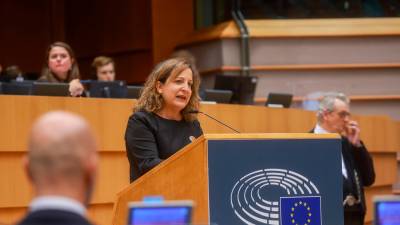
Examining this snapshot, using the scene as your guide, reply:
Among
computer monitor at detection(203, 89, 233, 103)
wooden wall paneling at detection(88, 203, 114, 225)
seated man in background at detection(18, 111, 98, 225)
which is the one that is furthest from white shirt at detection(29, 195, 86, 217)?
computer monitor at detection(203, 89, 233, 103)

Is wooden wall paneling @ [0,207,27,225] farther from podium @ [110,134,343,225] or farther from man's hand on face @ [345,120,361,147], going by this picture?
man's hand on face @ [345,120,361,147]

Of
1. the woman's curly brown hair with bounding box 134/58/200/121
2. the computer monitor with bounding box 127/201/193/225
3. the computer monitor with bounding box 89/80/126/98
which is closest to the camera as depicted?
the computer monitor with bounding box 127/201/193/225

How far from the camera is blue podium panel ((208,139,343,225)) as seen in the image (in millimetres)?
4367

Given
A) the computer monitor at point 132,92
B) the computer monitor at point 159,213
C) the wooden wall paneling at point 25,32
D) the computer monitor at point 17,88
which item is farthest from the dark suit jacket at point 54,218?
the wooden wall paneling at point 25,32

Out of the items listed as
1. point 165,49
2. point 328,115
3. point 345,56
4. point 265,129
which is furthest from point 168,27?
point 328,115

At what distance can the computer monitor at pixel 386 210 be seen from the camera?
9.09 ft

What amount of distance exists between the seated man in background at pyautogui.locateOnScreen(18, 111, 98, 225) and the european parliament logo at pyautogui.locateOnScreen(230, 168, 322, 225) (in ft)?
7.48

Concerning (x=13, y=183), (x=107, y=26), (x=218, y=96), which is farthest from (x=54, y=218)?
(x=107, y=26)

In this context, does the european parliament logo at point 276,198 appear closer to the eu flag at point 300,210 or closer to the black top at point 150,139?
the eu flag at point 300,210

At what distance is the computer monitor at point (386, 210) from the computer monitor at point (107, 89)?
4.87 metres

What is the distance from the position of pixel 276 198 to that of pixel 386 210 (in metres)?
1.71

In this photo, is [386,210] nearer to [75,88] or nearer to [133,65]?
[75,88]

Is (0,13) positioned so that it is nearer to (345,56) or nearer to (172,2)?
(172,2)

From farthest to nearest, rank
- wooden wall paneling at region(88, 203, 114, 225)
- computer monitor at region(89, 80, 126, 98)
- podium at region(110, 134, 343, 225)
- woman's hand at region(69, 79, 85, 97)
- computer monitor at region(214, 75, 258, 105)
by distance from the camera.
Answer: computer monitor at region(214, 75, 258, 105)
computer monitor at region(89, 80, 126, 98)
woman's hand at region(69, 79, 85, 97)
wooden wall paneling at region(88, 203, 114, 225)
podium at region(110, 134, 343, 225)
